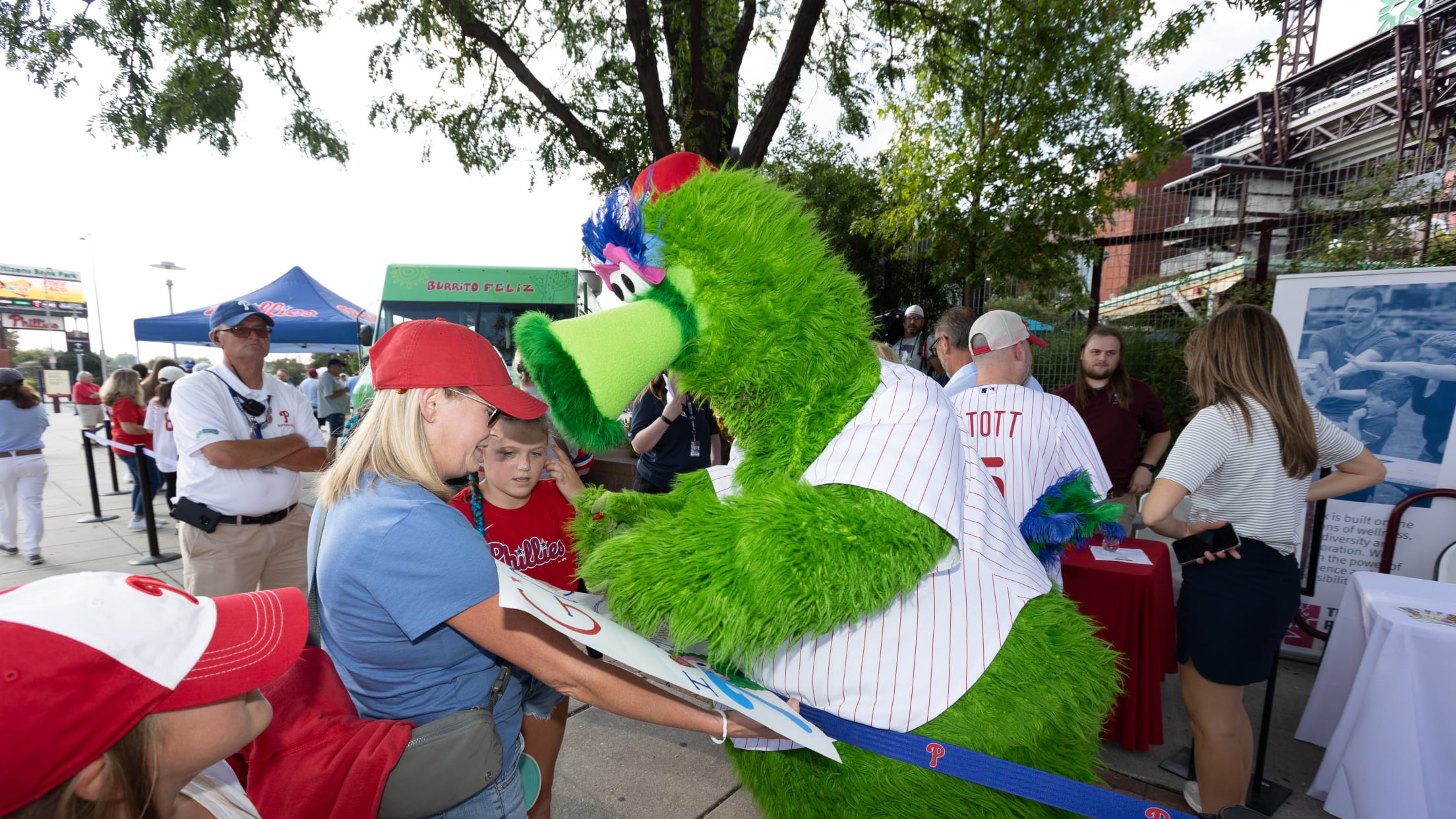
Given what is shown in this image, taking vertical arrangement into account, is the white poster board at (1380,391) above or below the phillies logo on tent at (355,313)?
below

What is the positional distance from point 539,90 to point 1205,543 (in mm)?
6718

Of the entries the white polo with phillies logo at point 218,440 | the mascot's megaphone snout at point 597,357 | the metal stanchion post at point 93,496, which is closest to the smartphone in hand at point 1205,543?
the mascot's megaphone snout at point 597,357

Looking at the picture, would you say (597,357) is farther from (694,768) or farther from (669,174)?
(694,768)

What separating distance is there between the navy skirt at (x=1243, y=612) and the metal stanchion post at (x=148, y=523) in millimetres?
7603

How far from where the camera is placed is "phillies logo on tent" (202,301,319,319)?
36.2 ft

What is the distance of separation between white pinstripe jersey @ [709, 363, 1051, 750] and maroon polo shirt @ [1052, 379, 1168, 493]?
317 cm

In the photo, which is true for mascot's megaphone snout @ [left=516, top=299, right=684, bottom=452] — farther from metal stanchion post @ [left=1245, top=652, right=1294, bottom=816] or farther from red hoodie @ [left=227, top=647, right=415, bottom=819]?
metal stanchion post @ [left=1245, top=652, right=1294, bottom=816]

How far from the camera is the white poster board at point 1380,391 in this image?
3.47 m

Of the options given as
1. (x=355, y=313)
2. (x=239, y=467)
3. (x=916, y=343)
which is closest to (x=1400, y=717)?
(x=239, y=467)

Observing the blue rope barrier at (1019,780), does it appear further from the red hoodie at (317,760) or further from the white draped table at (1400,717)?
the white draped table at (1400,717)

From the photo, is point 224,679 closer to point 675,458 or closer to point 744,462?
point 744,462

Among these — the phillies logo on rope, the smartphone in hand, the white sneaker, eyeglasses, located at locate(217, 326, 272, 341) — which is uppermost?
the phillies logo on rope

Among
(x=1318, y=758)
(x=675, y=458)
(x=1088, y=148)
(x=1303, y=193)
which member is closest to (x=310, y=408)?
(x=675, y=458)

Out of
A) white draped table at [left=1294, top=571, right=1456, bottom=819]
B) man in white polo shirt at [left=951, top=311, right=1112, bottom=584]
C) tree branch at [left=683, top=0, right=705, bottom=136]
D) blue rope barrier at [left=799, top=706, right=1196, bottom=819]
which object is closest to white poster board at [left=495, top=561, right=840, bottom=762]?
blue rope barrier at [left=799, top=706, right=1196, bottom=819]
